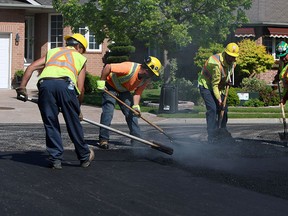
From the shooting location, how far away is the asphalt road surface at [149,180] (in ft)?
22.1

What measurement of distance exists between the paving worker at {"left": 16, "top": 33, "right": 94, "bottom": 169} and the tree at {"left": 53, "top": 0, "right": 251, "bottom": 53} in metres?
11.6

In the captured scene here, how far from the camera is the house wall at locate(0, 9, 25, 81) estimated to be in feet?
91.9

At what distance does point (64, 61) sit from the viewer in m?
8.86

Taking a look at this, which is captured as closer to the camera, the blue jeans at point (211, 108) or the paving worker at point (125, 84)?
the paving worker at point (125, 84)

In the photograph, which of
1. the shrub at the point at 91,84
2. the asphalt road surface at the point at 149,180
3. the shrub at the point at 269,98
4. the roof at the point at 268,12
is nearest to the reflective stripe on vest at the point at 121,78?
the asphalt road surface at the point at 149,180

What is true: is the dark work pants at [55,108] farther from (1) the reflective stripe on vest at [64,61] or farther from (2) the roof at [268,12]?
Answer: (2) the roof at [268,12]

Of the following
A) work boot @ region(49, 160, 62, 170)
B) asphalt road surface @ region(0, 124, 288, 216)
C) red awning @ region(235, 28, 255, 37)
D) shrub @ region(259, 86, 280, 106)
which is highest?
red awning @ region(235, 28, 255, 37)

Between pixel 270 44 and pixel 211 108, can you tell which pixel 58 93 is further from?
pixel 270 44

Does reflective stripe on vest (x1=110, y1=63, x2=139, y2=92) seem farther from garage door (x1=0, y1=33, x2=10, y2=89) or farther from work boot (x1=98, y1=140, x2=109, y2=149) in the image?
garage door (x1=0, y1=33, x2=10, y2=89)

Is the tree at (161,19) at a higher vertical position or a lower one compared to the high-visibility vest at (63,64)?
higher

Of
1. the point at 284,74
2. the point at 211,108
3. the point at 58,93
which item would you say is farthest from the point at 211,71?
the point at 58,93

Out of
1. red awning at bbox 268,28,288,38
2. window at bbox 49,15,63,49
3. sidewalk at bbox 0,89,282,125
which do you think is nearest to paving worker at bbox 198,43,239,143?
sidewalk at bbox 0,89,282,125

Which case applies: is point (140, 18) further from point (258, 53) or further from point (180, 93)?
point (258, 53)

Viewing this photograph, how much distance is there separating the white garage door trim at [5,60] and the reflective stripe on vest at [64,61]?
19439mm
